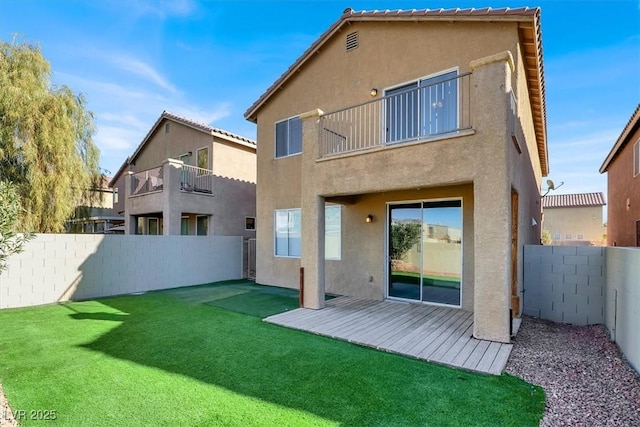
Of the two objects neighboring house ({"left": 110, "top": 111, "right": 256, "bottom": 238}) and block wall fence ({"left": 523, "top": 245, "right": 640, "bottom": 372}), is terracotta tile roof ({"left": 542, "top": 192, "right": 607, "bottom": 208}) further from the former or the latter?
neighboring house ({"left": 110, "top": 111, "right": 256, "bottom": 238})

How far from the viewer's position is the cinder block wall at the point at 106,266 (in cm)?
835

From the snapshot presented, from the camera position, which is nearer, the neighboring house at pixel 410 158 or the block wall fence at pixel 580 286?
the block wall fence at pixel 580 286

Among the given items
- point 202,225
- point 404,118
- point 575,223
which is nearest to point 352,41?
point 404,118

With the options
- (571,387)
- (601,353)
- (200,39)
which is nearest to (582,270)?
(601,353)

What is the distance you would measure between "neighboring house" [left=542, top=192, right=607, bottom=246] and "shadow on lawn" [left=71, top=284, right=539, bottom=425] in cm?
2793

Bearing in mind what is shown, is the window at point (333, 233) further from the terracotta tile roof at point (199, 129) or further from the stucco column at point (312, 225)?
the terracotta tile roof at point (199, 129)

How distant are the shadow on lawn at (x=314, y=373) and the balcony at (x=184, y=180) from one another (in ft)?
30.6

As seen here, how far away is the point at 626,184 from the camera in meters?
12.3

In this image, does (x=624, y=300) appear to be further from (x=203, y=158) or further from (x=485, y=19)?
(x=203, y=158)

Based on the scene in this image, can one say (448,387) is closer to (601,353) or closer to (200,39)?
(601,353)

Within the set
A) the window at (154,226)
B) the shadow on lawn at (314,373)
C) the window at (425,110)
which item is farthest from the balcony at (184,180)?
the window at (425,110)

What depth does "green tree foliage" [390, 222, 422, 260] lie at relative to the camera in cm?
→ 854

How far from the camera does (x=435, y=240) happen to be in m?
8.25

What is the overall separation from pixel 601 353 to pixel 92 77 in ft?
55.4
